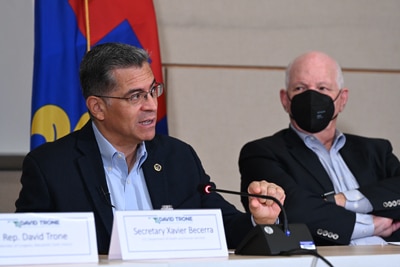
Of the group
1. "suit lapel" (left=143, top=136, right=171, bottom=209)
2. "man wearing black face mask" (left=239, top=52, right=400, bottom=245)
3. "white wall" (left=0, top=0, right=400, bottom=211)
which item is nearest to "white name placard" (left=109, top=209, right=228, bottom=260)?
"suit lapel" (left=143, top=136, right=171, bottom=209)

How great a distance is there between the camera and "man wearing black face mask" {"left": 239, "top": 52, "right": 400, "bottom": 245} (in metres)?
3.19

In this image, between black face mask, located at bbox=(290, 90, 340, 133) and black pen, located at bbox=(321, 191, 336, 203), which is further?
black face mask, located at bbox=(290, 90, 340, 133)

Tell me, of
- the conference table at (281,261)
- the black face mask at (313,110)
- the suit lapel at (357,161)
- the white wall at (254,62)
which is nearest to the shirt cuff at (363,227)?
the suit lapel at (357,161)

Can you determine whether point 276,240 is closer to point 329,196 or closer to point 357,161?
point 329,196

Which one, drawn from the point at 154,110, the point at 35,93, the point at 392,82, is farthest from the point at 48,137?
the point at 392,82

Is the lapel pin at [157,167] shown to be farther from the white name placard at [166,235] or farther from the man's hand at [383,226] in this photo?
the man's hand at [383,226]

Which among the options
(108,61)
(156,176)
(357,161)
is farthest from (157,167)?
(357,161)

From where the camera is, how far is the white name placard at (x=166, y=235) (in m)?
1.93

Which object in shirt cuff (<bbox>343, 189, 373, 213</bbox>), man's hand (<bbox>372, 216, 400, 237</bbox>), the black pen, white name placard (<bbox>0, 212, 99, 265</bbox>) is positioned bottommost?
man's hand (<bbox>372, 216, 400, 237</bbox>)

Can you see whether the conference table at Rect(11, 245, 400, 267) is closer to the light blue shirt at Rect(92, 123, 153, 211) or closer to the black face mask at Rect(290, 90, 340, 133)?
the light blue shirt at Rect(92, 123, 153, 211)

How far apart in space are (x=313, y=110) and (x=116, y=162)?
1100 millimetres

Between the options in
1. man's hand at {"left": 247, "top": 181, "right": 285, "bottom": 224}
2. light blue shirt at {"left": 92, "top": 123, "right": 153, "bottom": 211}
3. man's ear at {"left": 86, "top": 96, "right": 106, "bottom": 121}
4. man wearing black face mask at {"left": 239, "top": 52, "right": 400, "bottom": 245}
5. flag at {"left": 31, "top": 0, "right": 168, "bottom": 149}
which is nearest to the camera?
man's hand at {"left": 247, "top": 181, "right": 285, "bottom": 224}

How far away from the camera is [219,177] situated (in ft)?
14.5

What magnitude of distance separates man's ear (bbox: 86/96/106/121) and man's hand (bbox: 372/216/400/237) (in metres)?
1.27
